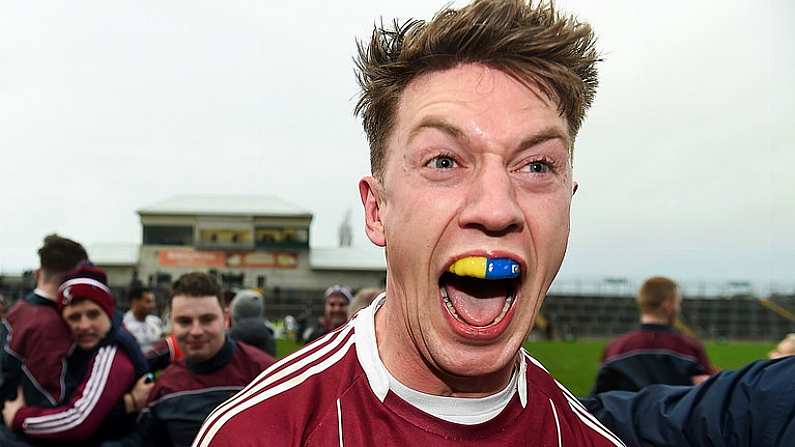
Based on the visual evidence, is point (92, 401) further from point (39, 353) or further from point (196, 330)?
point (196, 330)

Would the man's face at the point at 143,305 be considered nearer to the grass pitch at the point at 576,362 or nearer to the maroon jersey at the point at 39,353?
the maroon jersey at the point at 39,353

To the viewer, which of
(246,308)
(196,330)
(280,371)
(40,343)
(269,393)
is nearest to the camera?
(269,393)

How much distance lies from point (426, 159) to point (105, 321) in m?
3.13

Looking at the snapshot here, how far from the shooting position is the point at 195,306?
4.11m

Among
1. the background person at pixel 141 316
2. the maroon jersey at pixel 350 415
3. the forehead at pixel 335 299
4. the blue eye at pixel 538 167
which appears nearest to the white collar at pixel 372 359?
the maroon jersey at pixel 350 415

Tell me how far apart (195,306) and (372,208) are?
8.46 ft

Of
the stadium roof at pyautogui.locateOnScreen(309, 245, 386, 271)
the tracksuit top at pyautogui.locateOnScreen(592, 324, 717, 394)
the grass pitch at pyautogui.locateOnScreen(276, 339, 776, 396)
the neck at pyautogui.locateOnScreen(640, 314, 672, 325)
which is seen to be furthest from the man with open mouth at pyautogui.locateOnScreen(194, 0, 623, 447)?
the stadium roof at pyautogui.locateOnScreen(309, 245, 386, 271)

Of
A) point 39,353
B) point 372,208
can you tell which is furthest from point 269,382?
point 39,353

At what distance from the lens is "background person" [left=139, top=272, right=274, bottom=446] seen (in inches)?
147

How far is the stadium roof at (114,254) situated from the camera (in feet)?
151

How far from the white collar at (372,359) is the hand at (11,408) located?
2.98m

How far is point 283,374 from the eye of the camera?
1.70 meters

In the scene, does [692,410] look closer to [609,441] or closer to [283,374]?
[609,441]

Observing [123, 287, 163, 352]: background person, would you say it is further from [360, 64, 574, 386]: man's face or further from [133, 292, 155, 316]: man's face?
[360, 64, 574, 386]: man's face
